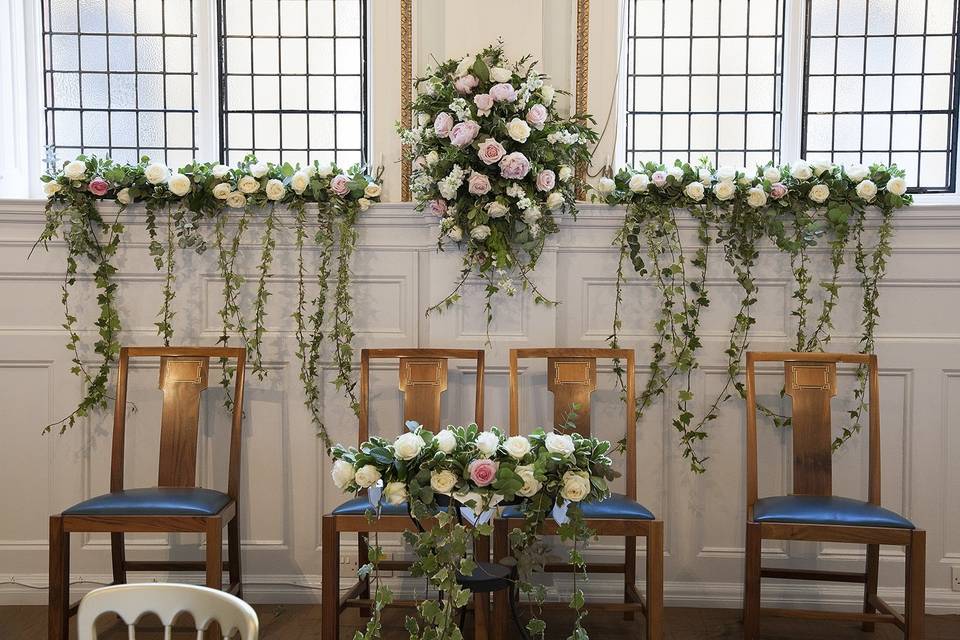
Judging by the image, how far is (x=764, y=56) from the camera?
391 cm

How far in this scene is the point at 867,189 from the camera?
→ 347cm

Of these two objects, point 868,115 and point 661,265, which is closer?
point 661,265

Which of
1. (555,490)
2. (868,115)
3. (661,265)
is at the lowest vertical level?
(555,490)

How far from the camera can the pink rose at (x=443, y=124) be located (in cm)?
333

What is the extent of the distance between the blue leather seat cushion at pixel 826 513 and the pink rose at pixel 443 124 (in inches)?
71.8

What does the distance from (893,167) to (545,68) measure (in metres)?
1.49

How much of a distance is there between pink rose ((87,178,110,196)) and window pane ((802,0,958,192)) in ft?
9.94

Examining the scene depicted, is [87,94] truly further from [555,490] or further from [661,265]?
[555,490]

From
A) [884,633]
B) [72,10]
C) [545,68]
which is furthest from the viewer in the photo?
[72,10]

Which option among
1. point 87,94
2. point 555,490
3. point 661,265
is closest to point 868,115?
point 661,265

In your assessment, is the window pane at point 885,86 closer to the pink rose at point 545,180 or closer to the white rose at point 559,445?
the pink rose at point 545,180

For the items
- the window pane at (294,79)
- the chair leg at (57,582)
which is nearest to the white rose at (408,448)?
the chair leg at (57,582)

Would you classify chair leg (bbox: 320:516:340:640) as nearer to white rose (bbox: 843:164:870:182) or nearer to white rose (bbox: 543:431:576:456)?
white rose (bbox: 543:431:576:456)

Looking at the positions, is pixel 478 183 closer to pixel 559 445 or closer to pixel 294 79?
pixel 294 79
